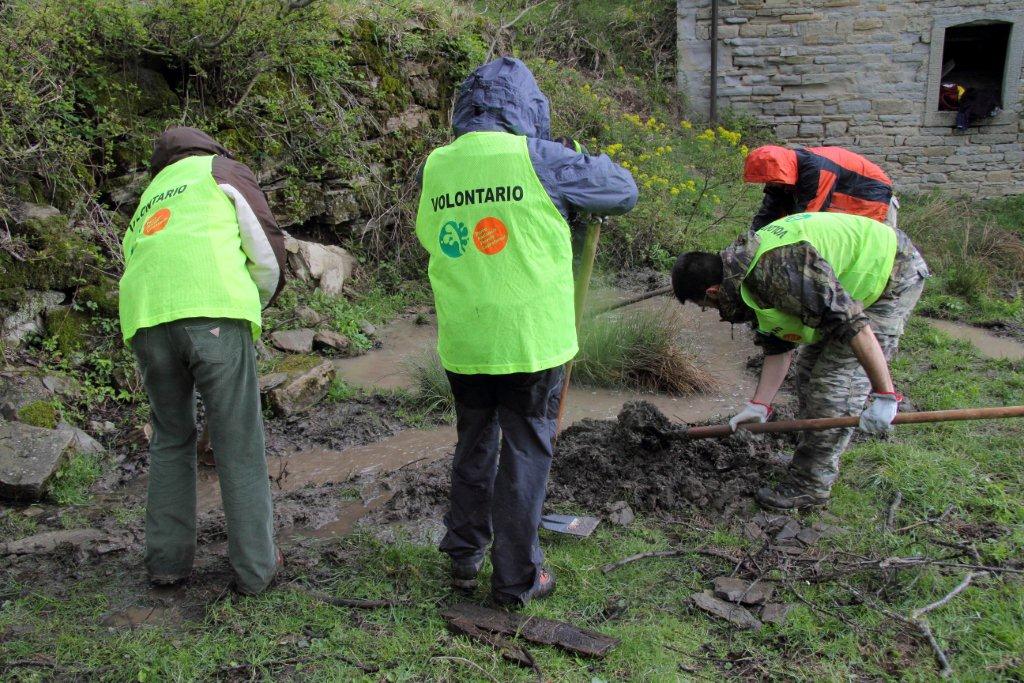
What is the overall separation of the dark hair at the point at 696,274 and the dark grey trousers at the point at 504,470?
0.85 metres

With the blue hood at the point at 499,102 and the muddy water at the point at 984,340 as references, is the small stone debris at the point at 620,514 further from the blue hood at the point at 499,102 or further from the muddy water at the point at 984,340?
the muddy water at the point at 984,340

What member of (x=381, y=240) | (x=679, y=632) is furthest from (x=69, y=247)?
(x=679, y=632)

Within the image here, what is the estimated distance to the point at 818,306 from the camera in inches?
121

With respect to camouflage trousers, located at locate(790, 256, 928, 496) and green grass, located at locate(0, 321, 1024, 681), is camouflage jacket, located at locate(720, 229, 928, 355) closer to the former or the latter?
camouflage trousers, located at locate(790, 256, 928, 496)

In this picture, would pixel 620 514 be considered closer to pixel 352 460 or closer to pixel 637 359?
pixel 352 460

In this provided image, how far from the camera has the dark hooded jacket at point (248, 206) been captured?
9.34 ft

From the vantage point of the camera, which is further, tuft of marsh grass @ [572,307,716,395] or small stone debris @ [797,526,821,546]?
tuft of marsh grass @ [572,307,716,395]

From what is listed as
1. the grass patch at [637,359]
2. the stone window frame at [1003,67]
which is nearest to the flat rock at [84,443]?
the grass patch at [637,359]

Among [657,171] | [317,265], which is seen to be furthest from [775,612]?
[657,171]

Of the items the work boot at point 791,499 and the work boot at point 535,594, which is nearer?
the work boot at point 535,594

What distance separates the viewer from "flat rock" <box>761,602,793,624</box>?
2.84m

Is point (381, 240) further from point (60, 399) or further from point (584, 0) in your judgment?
point (584, 0)

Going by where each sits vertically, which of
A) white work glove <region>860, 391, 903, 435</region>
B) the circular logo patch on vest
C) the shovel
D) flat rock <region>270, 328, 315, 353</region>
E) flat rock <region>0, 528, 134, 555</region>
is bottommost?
flat rock <region>270, 328, 315, 353</region>

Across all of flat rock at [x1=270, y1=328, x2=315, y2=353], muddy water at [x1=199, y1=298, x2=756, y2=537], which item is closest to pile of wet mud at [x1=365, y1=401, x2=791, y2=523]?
muddy water at [x1=199, y1=298, x2=756, y2=537]
